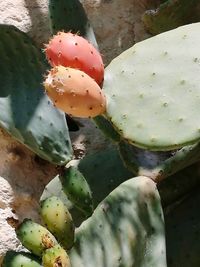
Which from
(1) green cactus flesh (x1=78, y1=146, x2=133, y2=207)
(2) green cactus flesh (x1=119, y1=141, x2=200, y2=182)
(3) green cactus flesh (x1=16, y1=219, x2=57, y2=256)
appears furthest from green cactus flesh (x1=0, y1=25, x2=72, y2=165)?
(3) green cactus flesh (x1=16, y1=219, x2=57, y2=256)

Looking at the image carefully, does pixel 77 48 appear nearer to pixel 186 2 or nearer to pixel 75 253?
pixel 75 253

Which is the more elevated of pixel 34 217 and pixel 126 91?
pixel 126 91

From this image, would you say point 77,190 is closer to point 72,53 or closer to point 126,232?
point 126,232

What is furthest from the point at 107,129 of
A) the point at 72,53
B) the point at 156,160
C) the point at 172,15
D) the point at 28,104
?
the point at 172,15

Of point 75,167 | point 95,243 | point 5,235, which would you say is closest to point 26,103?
point 75,167

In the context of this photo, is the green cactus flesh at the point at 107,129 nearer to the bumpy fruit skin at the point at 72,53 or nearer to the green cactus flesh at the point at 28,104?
the green cactus flesh at the point at 28,104

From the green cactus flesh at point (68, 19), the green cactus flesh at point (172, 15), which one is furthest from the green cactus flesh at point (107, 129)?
the green cactus flesh at point (172, 15)

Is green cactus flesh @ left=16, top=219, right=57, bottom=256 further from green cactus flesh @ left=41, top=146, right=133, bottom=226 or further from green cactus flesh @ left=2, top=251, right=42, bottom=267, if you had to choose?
green cactus flesh @ left=41, top=146, right=133, bottom=226
